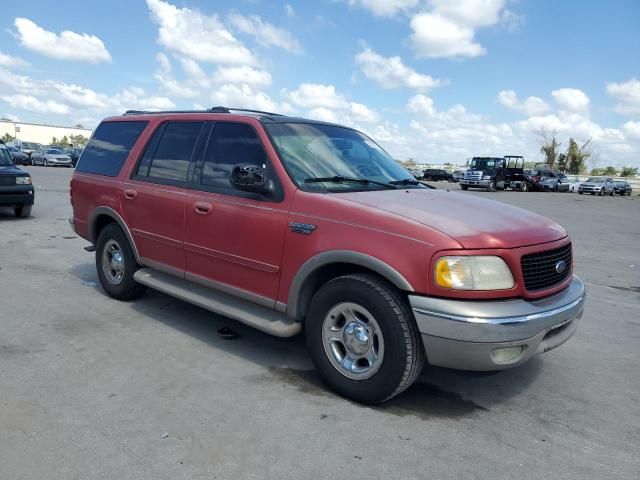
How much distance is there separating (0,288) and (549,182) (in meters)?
44.0

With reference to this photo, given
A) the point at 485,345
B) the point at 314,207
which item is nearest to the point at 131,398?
the point at 314,207

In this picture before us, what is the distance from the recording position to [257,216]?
12.7 ft

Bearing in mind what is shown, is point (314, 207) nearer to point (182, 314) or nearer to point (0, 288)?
point (182, 314)

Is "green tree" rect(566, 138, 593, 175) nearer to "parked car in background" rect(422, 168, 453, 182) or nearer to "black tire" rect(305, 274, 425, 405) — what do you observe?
"parked car in background" rect(422, 168, 453, 182)

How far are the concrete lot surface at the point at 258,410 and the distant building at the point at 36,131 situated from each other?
4118 inches

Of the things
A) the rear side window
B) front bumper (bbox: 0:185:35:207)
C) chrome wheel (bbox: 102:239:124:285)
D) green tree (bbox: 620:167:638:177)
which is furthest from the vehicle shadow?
green tree (bbox: 620:167:638:177)

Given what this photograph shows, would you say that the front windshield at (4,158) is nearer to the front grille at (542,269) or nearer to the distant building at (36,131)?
the front grille at (542,269)

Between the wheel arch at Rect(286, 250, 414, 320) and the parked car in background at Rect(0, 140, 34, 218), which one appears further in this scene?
the parked car in background at Rect(0, 140, 34, 218)

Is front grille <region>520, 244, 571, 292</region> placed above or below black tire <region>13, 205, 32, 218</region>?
above

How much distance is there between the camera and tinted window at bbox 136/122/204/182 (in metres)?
4.64

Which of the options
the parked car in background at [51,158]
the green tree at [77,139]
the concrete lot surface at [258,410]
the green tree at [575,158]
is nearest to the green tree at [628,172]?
the green tree at [575,158]

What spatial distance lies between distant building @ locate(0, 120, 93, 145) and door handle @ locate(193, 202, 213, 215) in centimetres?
10472

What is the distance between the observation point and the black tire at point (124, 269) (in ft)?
17.4

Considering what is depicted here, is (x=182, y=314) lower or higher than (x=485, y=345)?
lower
